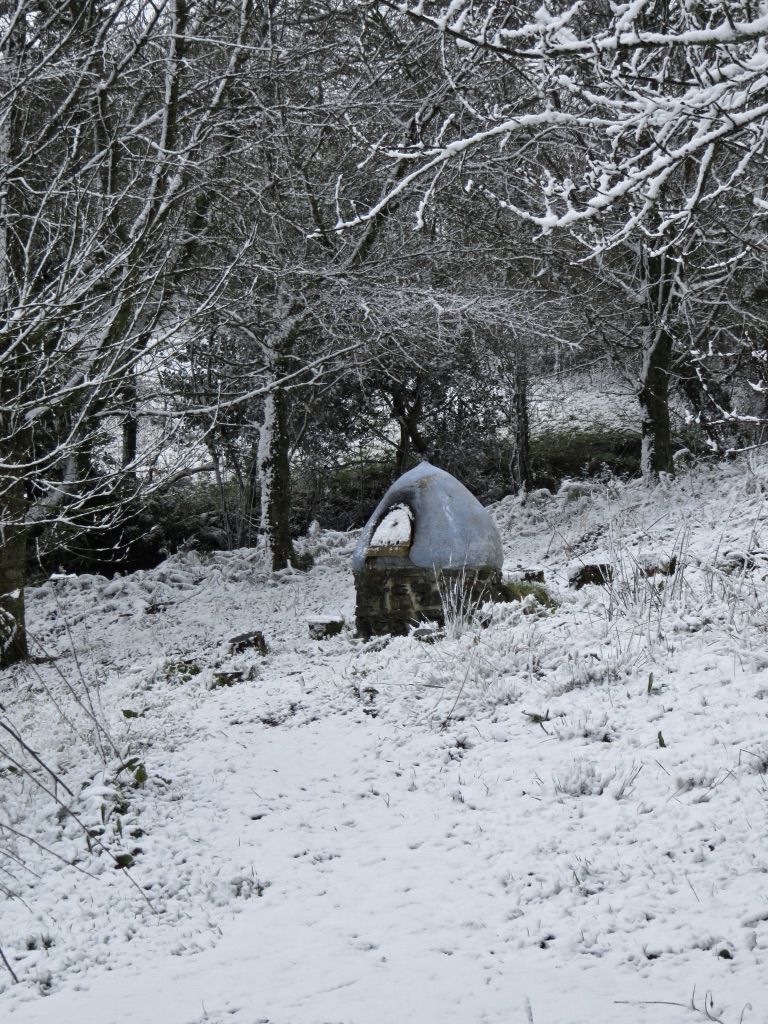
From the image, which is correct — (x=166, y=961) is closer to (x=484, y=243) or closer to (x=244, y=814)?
(x=244, y=814)

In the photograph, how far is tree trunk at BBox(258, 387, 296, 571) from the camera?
38.7 ft

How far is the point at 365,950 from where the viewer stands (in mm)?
2924

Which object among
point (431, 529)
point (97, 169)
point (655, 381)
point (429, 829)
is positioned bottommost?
point (429, 829)

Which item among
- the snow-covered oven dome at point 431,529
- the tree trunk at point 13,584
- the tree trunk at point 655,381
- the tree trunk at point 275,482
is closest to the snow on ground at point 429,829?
the snow-covered oven dome at point 431,529

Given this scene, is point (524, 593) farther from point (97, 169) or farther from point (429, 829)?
point (97, 169)

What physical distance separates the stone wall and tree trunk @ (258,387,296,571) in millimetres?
4938

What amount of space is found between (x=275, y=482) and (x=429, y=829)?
8.58 m

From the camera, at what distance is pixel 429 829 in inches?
148

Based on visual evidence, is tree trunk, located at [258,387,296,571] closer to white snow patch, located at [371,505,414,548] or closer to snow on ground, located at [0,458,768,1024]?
white snow patch, located at [371,505,414,548]

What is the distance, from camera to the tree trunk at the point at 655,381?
12219 millimetres

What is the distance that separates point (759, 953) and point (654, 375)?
1094 cm

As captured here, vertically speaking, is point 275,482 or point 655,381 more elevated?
point 655,381

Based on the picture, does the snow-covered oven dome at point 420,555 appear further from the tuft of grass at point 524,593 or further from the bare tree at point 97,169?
the bare tree at point 97,169

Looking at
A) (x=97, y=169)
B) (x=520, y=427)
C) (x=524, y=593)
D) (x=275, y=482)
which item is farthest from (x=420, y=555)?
(x=520, y=427)
